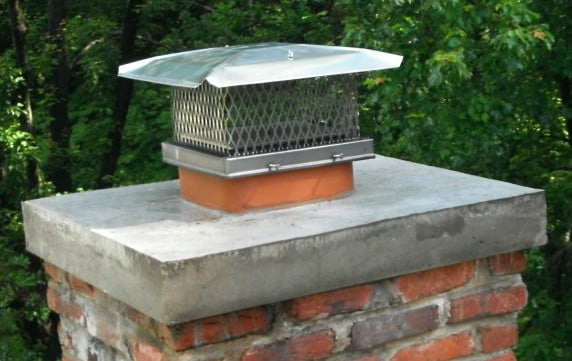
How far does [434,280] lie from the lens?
2.08m

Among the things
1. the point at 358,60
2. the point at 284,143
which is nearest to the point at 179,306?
the point at 284,143

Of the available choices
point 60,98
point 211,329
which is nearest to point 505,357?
point 211,329

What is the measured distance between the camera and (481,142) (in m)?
6.35

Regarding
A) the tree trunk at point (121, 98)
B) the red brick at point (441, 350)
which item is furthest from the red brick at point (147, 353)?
the tree trunk at point (121, 98)

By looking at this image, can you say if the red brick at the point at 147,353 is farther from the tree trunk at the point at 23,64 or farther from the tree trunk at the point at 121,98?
the tree trunk at the point at 121,98

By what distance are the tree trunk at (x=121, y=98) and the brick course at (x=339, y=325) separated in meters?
7.32

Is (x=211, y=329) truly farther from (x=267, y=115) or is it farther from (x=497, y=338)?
(x=497, y=338)

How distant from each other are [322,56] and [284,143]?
20 centimetres

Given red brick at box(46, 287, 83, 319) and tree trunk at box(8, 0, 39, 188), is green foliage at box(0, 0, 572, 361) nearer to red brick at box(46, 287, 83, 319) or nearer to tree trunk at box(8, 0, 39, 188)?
tree trunk at box(8, 0, 39, 188)

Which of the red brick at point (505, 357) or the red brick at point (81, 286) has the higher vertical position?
the red brick at point (81, 286)

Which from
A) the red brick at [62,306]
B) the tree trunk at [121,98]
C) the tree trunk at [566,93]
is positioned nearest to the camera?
the red brick at [62,306]

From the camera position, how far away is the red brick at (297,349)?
1898mm

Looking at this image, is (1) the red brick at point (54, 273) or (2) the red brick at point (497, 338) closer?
(2) the red brick at point (497, 338)

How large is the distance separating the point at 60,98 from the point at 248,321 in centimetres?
761
